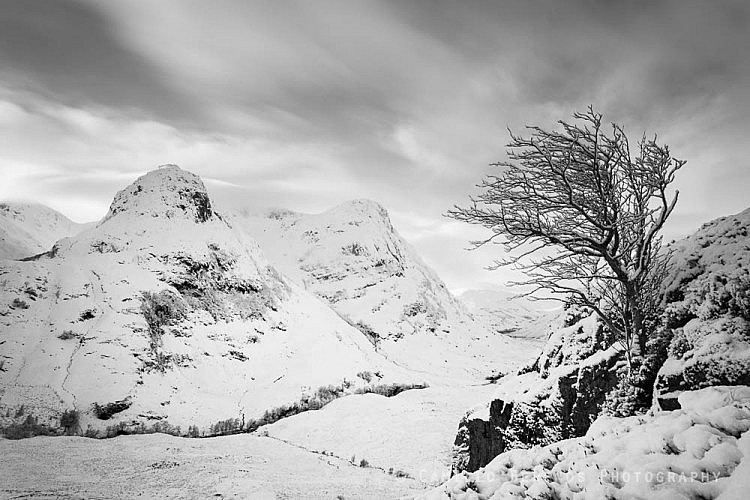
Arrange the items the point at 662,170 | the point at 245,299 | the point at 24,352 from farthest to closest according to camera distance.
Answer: the point at 245,299, the point at 24,352, the point at 662,170

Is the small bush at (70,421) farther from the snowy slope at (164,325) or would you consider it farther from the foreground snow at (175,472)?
the foreground snow at (175,472)

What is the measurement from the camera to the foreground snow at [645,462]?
96.0 inches

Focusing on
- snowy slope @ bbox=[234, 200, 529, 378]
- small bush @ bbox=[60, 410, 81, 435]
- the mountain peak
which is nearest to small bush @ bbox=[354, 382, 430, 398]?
snowy slope @ bbox=[234, 200, 529, 378]

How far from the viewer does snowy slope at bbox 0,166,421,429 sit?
17.3 m

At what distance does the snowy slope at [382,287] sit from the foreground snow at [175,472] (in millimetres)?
31129

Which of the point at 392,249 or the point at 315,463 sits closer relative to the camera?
the point at 315,463

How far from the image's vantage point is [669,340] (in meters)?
4.90

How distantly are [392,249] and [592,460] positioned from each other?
67.5 metres

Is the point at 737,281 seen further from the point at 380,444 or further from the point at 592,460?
the point at 380,444

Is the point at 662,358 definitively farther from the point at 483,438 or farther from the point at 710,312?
the point at 483,438

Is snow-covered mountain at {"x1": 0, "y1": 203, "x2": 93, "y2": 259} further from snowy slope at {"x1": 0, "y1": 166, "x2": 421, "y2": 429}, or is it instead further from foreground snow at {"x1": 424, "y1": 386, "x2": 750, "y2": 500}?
foreground snow at {"x1": 424, "y1": 386, "x2": 750, "y2": 500}

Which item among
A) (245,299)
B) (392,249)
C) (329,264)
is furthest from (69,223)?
(245,299)

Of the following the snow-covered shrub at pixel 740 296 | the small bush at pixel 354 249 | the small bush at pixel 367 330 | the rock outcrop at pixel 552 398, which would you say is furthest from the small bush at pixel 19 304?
the small bush at pixel 354 249

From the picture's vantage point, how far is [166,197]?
30297 mm
